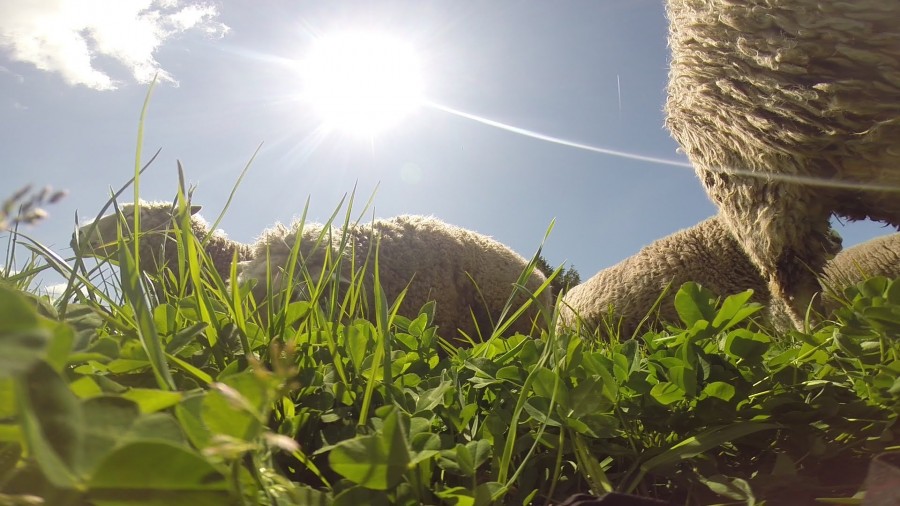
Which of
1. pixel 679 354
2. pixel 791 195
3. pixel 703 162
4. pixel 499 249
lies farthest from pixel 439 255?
pixel 679 354

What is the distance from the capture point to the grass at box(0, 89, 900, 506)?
0.71 feet

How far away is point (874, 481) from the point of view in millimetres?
293

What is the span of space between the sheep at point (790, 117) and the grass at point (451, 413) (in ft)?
2.63

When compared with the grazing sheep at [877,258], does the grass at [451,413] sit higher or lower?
lower

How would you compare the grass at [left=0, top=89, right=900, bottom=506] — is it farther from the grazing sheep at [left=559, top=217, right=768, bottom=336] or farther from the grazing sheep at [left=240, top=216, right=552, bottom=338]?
the grazing sheep at [left=559, top=217, right=768, bottom=336]

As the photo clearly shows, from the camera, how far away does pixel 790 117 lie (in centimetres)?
120

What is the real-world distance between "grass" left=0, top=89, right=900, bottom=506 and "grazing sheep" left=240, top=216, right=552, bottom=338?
1.43m

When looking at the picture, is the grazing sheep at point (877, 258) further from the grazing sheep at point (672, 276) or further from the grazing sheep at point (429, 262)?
the grazing sheep at point (429, 262)

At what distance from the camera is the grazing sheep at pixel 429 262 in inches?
82.4

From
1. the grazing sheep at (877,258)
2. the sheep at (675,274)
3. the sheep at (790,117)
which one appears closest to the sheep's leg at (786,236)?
the sheep at (790,117)

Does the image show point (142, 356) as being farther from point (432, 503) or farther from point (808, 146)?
point (808, 146)

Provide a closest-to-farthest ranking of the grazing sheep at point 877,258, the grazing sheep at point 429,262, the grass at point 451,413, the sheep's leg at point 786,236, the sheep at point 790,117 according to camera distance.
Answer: the grass at point 451,413
the sheep at point 790,117
the sheep's leg at point 786,236
the grazing sheep at point 429,262
the grazing sheep at point 877,258

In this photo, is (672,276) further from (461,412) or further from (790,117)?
(461,412)

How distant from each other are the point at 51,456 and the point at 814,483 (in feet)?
1.63
